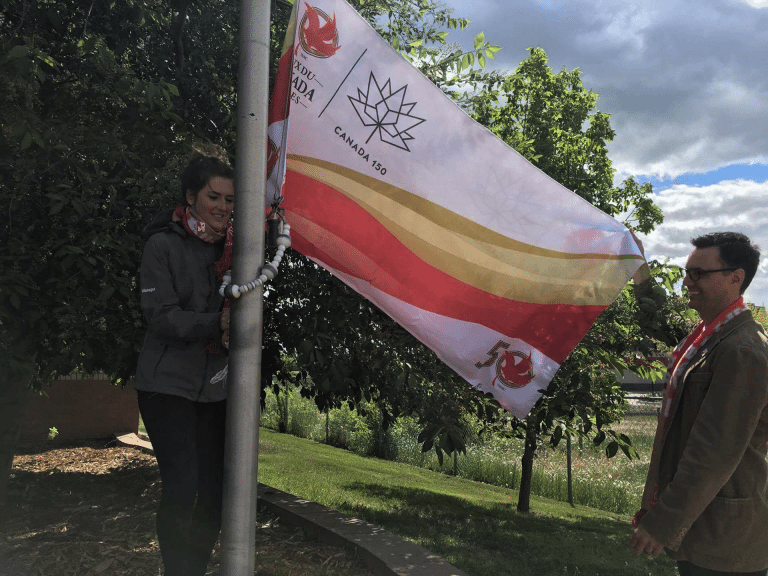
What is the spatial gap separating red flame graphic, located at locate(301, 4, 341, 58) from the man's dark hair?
157cm

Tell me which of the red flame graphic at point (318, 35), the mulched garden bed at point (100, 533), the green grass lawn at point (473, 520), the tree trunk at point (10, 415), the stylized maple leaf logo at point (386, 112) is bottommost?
the green grass lawn at point (473, 520)

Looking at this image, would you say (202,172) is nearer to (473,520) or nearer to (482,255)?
(482,255)

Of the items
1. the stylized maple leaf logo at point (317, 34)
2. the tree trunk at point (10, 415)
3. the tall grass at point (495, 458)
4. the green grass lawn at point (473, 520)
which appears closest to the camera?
the stylized maple leaf logo at point (317, 34)

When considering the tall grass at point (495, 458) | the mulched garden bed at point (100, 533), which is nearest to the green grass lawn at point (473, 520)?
the tall grass at point (495, 458)

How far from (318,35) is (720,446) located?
2008mm

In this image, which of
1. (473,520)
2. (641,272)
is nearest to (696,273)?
(641,272)

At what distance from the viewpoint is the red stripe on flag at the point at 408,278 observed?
2.95 metres

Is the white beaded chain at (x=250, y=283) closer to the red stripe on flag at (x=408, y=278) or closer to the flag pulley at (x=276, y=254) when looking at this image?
the flag pulley at (x=276, y=254)

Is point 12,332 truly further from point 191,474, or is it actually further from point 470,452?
point 470,452

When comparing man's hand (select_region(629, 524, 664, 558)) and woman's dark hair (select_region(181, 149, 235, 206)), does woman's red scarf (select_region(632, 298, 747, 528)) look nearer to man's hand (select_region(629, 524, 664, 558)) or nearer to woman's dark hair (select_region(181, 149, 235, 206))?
man's hand (select_region(629, 524, 664, 558))

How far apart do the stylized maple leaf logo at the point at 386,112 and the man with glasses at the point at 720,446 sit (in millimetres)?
1221

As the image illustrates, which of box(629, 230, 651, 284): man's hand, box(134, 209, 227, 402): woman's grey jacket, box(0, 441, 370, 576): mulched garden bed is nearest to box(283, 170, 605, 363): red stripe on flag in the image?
box(629, 230, 651, 284): man's hand

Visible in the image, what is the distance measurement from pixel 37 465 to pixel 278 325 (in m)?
4.96

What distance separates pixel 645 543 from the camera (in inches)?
99.1
